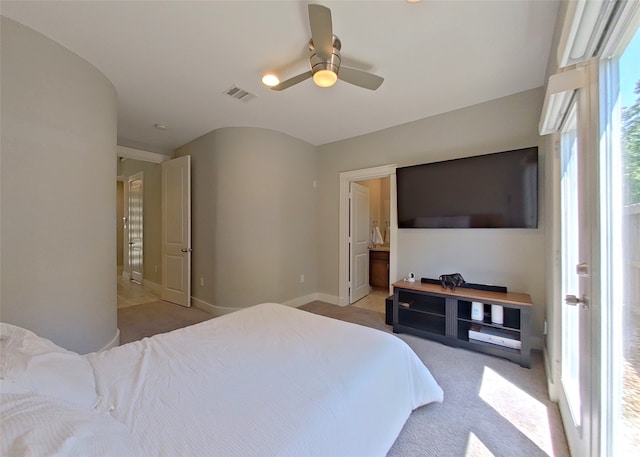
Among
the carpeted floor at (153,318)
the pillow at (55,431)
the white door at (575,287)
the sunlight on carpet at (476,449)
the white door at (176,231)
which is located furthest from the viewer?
the white door at (176,231)

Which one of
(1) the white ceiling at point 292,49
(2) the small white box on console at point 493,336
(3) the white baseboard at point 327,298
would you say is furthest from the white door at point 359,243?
(2) the small white box on console at point 493,336

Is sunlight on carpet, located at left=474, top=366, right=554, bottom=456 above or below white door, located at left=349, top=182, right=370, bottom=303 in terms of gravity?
below

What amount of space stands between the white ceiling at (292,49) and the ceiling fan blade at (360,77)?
0.25 metres

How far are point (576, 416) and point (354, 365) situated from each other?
4.18 ft

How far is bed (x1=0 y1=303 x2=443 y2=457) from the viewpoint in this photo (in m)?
0.71

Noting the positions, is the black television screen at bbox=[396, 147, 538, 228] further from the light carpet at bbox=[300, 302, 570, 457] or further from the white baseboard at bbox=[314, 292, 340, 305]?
the white baseboard at bbox=[314, 292, 340, 305]

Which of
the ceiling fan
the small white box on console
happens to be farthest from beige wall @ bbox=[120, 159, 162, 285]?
the small white box on console

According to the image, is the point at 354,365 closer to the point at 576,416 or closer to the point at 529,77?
the point at 576,416

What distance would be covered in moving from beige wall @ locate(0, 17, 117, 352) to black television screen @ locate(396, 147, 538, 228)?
3233 mm

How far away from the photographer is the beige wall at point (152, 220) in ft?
16.2

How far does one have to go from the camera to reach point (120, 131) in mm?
3686

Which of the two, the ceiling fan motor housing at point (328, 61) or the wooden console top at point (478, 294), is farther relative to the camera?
the wooden console top at point (478, 294)

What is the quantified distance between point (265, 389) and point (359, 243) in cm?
353

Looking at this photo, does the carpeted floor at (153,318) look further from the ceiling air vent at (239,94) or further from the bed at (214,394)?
the ceiling air vent at (239,94)
